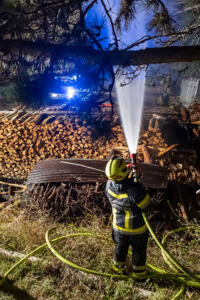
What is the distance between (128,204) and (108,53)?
231 centimetres

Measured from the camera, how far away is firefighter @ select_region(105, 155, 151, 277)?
214 cm

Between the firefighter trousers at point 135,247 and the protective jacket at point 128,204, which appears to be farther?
the firefighter trousers at point 135,247

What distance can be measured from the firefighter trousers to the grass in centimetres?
23

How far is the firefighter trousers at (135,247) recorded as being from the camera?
7.64 feet

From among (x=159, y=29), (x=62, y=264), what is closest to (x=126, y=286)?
(x=62, y=264)

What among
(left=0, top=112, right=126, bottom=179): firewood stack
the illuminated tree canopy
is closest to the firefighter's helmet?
the illuminated tree canopy

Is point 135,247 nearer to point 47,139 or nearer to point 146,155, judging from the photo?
point 146,155

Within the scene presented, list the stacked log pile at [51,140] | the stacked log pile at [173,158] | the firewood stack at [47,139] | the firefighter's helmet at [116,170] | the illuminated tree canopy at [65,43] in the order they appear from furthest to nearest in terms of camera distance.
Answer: the firewood stack at [47,139] → the stacked log pile at [51,140] → the stacked log pile at [173,158] → the illuminated tree canopy at [65,43] → the firefighter's helmet at [116,170]

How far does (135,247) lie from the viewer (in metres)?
2.38

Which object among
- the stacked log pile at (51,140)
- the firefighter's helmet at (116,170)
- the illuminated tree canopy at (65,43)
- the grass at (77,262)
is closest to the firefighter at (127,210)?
the firefighter's helmet at (116,170)

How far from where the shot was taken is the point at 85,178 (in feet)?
11.9

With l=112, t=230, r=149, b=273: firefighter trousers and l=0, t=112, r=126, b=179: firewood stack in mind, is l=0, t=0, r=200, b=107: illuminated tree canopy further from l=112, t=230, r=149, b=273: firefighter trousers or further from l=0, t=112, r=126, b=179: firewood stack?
l=112, t=230, r=149, b=273: firefighter trousers

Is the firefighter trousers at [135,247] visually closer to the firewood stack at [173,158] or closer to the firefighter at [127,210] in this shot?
the firefighter at [127,210]

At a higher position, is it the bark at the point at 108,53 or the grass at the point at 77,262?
the bark at the point at 108,53
